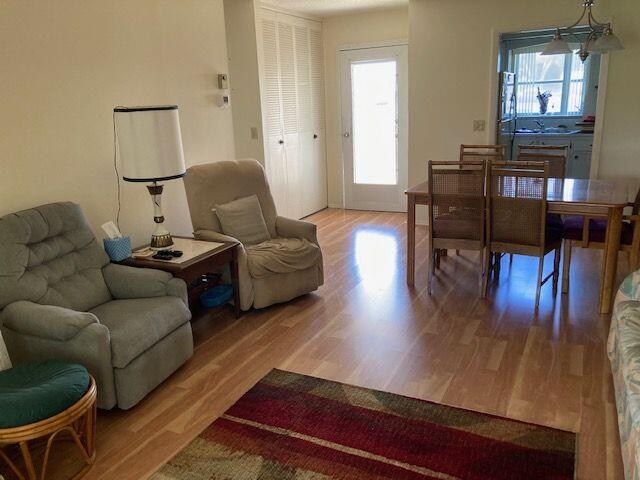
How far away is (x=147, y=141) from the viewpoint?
290cm

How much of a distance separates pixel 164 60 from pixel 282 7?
7.68 ft

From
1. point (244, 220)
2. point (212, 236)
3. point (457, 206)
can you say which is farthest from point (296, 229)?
point (457, 206)

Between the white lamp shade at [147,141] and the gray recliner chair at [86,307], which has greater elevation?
the white lamp shade at [147,141]

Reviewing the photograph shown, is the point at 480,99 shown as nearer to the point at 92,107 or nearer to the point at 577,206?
the point at 577,206

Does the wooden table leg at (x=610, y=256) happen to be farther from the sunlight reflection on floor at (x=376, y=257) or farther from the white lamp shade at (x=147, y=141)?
the white lamp shade at (x=147, y=141)

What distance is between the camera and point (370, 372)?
275 cm

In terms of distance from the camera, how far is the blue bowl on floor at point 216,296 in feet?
Answer: 11.5

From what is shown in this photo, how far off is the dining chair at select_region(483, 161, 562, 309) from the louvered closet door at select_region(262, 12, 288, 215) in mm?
2807

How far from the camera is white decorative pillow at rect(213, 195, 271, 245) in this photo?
12.0ft

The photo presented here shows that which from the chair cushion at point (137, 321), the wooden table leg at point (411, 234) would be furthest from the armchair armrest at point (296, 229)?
the chair cushion at point (137, 321)

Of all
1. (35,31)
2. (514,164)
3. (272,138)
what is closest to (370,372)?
(514,164)

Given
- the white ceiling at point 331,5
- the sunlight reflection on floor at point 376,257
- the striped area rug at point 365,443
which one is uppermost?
the white ceiling at point 331,5

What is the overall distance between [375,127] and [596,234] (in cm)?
345

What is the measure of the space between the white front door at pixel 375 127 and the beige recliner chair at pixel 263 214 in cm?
282
